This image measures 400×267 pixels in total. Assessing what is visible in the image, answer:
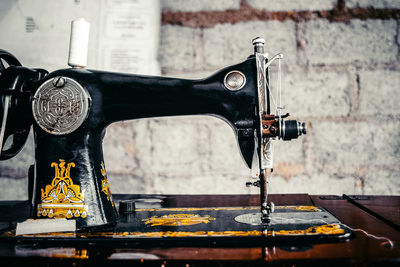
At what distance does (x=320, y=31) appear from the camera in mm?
1677

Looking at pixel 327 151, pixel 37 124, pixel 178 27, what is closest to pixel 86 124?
pixel 37 124

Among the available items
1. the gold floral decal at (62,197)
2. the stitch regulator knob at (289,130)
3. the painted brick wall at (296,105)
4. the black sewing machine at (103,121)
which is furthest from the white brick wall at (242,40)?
the gold floral decal at (62,197)

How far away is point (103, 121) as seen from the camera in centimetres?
104

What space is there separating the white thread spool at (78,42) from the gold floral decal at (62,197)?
0.98 ft

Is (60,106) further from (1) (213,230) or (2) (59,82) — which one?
(1) (213,230)

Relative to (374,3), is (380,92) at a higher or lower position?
lower

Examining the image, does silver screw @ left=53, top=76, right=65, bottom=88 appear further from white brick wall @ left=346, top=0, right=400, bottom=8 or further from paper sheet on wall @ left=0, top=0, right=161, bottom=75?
white brick wall @ left=346, top=0, right=400, bottom=8

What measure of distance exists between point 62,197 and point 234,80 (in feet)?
1.97

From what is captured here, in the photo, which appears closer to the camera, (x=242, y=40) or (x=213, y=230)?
(x=213, y=230)

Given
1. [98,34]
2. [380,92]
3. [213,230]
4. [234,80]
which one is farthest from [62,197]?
[380,92]

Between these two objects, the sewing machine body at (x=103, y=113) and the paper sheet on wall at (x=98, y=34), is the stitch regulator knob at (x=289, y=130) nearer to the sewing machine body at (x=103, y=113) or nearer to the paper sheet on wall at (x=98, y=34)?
the sewing machine body at (x=103, y=113)

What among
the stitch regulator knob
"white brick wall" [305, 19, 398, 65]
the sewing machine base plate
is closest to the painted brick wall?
"white brick wall" [305, 19, 398, 65]

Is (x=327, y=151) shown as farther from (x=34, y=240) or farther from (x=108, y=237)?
(x=34, y=240)

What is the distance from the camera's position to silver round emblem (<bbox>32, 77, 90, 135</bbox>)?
3.25 ft
